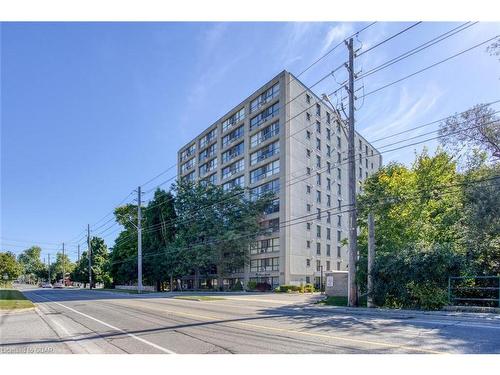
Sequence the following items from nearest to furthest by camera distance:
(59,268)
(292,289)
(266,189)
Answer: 1. (292,289)
2. (266,189)
3. (59,268)

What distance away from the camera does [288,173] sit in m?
52.1

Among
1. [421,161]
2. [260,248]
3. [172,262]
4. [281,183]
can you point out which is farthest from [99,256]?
[421,161]

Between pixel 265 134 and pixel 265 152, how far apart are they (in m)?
2.53

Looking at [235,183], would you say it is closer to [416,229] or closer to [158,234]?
[158,234]

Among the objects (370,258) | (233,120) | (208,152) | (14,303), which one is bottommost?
(14,303)

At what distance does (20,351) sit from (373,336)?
8361 millimetres

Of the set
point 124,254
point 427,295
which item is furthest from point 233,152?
point 427,295

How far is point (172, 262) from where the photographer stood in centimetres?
5231

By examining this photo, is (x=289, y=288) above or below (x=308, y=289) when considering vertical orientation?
above

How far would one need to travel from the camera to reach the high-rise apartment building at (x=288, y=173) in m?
52.2

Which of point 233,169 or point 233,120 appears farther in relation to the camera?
point 233,120

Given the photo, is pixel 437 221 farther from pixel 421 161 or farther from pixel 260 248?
pixel 260 248

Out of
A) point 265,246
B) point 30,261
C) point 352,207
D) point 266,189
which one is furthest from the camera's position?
point 30,261

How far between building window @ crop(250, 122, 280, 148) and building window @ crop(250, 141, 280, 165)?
3.61ft
